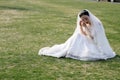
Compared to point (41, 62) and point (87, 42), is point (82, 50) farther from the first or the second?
point (41, 62)

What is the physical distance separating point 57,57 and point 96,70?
174 cm

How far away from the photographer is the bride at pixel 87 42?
11.2 m

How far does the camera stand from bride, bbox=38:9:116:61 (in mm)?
11250

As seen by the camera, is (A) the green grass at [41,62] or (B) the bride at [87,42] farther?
(B) the bride at [87,42]

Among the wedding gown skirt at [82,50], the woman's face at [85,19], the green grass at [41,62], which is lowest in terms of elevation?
the green grass at [41,62]

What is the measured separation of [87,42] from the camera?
1136 centimetres

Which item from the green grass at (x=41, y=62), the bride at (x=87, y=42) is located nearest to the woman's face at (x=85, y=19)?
the bride at (x=87, y=42)

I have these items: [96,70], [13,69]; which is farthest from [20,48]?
[96,70]

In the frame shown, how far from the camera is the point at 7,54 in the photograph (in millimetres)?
12141

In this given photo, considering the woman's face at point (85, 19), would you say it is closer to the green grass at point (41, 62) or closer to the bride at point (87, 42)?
the bride at point (87, 42)

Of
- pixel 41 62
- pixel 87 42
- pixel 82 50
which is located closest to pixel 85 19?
pixel 87 42

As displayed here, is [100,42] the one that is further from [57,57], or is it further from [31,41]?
[31,41]

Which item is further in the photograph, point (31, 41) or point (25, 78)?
point (31, 41)

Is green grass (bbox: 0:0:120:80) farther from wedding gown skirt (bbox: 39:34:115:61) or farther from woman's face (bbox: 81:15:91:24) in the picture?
woman's face (bbox: 81:15:91:24)
